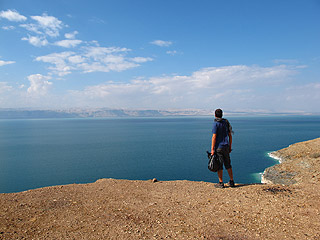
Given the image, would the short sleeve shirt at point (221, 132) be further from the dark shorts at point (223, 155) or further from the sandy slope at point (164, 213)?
the sandy slope at point (164, 213)

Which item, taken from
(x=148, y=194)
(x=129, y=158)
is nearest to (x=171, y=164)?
(x=129, y=158)

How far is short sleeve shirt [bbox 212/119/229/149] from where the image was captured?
30.8 ft

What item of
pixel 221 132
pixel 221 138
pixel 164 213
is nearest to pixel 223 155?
pixel 221 138

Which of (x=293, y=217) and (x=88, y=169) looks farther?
(x=88, y=169)

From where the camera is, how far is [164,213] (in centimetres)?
714

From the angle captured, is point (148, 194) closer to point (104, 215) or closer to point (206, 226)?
point (104, 215)

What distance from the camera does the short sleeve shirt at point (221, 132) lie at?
9.38 m

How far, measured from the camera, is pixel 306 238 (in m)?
5.36

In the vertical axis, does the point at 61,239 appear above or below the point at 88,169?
above

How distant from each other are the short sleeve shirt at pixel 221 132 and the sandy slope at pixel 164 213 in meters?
2.03

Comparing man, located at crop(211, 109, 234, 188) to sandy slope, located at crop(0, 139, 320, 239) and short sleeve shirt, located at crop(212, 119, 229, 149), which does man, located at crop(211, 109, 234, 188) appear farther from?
sandy slope, located at crop(0, 139, 320, 239)

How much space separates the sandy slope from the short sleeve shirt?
2027 millimetres

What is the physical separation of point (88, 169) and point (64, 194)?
31.9 metres

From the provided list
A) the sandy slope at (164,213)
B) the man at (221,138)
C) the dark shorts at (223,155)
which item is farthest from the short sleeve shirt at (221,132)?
the sandy slope at (164,213)
